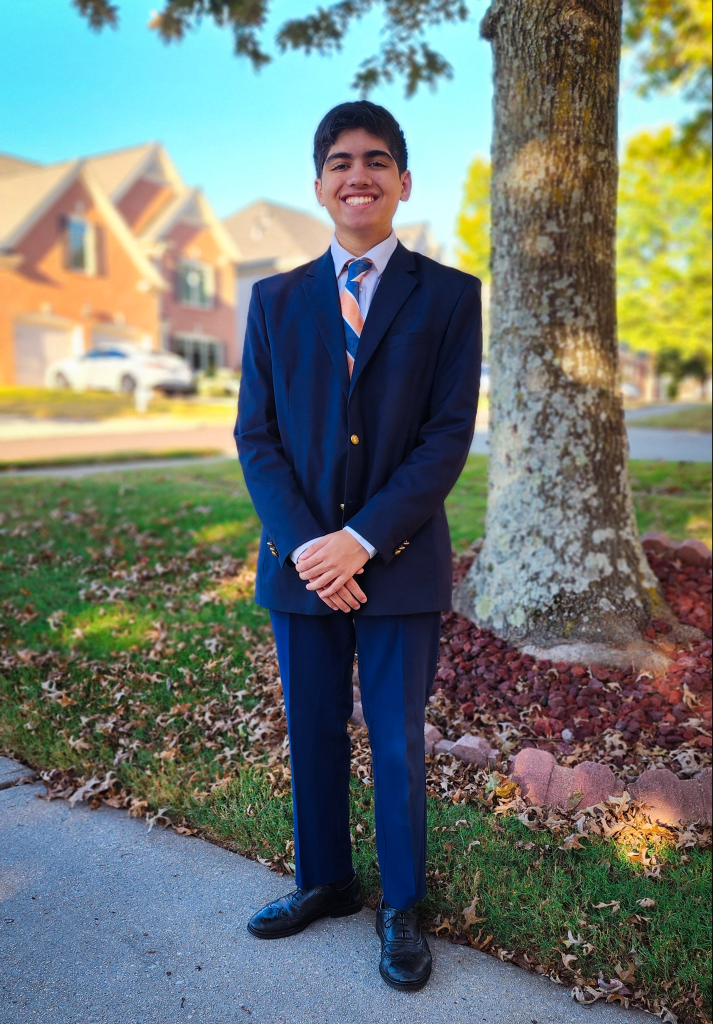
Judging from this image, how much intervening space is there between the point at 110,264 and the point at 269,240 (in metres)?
13.5

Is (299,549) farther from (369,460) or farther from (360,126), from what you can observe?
(360,126)

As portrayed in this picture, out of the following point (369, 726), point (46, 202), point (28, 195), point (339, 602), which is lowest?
point (369, 726)

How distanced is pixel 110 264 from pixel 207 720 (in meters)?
29.2

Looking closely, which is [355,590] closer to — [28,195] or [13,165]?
[28,195]

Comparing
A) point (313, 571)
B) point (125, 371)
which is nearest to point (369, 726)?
point (313, 571)

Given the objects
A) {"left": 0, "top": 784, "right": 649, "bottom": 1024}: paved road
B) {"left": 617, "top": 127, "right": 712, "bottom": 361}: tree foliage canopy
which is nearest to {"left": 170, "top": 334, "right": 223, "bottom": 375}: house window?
{"left": 617, "top": 127, "right": 712, "bottom": 361}: tree foliage canopy

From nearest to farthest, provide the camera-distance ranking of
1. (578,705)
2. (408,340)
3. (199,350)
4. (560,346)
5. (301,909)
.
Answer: (408,340) → (301,909) → (578,705) → (560,346) → (199,350)

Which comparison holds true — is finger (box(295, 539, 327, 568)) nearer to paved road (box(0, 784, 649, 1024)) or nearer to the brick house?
paved road (box(0, 784, 649, 1024))

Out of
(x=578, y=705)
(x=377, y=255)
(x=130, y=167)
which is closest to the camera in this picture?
(x=377, y=255)

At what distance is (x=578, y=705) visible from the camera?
3877mm

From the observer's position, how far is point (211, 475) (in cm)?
1048

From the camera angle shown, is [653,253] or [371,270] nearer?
[371,270]

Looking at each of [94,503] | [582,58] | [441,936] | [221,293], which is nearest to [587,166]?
[582,58]

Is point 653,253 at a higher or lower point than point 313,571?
higher
